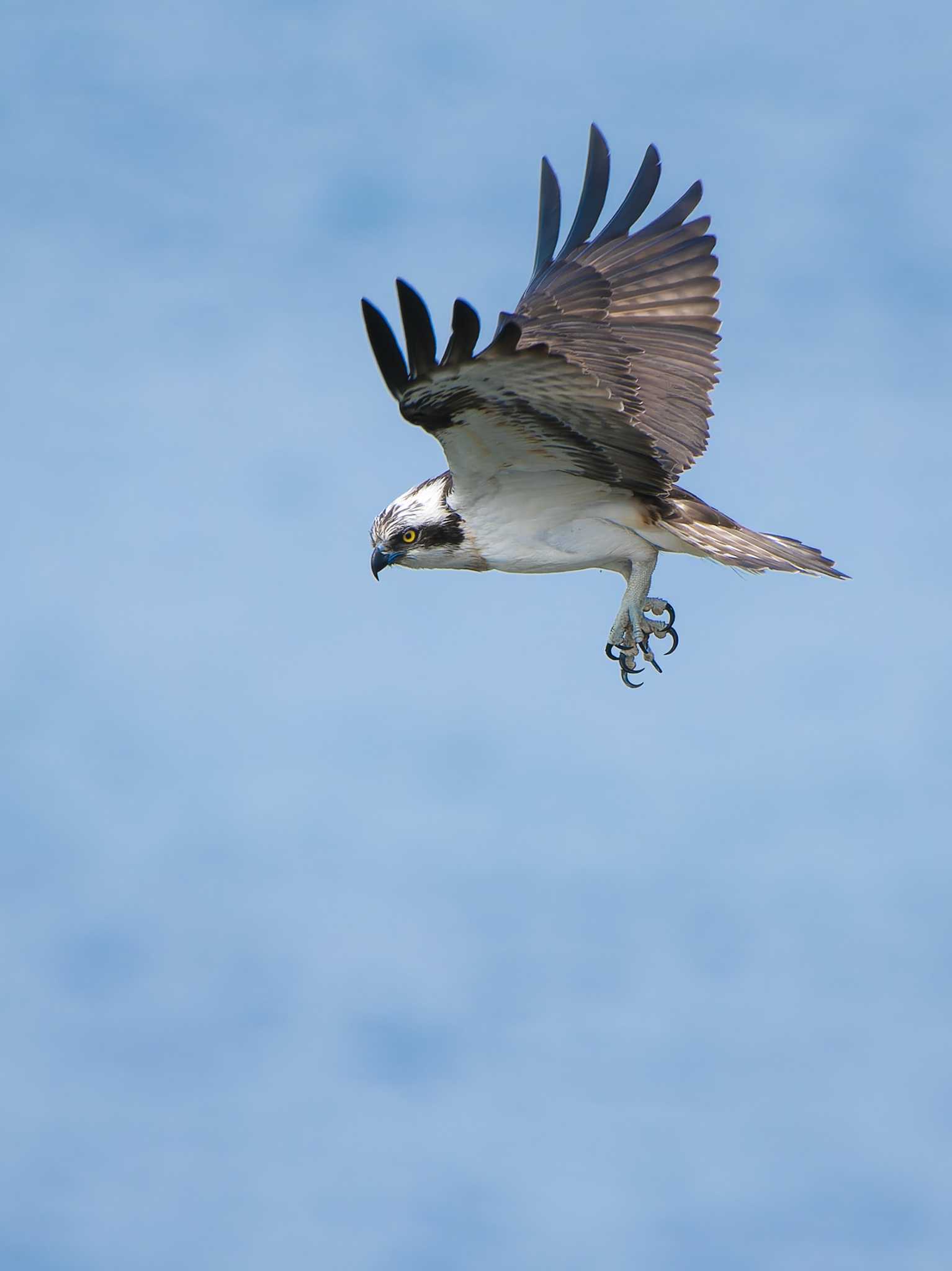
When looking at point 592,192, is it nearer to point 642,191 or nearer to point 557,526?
point 642,191

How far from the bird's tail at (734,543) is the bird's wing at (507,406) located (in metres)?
0.28

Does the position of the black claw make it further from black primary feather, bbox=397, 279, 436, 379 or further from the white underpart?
black primary feather, bbox=397, 279, 436, 379

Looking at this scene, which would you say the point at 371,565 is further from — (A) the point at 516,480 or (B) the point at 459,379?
(B) the point at 459,379

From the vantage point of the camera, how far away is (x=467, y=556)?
10.5 meters

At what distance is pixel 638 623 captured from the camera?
10.4 metres

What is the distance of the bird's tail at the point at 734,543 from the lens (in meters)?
9.97

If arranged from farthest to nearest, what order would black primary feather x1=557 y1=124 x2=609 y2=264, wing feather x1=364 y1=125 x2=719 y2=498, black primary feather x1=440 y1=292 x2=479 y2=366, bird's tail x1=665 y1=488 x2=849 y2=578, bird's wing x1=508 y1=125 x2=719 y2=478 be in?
black primary feather x1=557 y1=124 x2=609 y2=264 < bird's wing x1=508 y1=125 x2=719 y2=478 < bird's tail x1=665 y1=488 x2=849 y2=578 < wing feather x1=364 y1=125 x2=719 y2=498 < black primary feather x1=440 y1=292 x2=479 y2=366

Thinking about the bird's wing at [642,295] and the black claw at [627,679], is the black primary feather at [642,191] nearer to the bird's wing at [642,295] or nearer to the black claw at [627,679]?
the bird's wing at [642,295]

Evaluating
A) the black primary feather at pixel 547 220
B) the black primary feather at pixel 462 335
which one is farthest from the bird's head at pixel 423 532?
the black primary feather at pixel 462 335

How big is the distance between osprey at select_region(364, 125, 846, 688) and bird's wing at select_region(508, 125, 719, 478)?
0.01 m

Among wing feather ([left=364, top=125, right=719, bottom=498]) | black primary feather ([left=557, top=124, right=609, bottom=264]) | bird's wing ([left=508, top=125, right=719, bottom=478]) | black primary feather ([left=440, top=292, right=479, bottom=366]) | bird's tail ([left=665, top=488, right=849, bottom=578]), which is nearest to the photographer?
black primary feather ([left=440, top=292, right=479, bottom=366])

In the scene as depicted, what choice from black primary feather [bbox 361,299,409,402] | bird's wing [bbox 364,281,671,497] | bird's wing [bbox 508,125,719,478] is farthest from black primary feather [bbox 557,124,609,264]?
black primary feather [bbox 361,299,409,402]

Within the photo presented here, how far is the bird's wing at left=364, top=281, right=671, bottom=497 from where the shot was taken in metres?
8.24

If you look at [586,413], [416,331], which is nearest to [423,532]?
[586,413]
